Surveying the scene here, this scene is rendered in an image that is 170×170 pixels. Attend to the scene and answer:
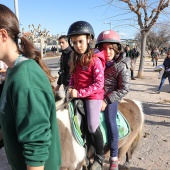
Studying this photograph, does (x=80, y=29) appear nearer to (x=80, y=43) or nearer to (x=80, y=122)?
(x=80, y=43)

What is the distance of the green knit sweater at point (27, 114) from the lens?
1087 millimetres

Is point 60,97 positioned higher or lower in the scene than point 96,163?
higher

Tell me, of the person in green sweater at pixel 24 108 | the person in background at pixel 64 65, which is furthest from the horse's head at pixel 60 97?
the person in background at pixel 64 65

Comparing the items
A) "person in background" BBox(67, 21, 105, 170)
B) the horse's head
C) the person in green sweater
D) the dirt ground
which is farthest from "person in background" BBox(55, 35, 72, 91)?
the person in green sweater


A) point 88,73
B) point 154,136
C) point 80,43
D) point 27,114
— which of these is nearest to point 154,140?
point 154,136

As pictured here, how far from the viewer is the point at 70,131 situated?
2398 millimetres

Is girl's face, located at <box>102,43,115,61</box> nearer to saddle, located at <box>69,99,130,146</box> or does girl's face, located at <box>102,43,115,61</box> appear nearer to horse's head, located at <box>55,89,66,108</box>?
saddle, located at <box>69,99,130,146</box>

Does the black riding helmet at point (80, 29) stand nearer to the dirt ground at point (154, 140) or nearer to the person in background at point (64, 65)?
the dirt ground at point (154, 140)

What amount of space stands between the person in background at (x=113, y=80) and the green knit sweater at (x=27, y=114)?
1635 millimetres

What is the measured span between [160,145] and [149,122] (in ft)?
4.58

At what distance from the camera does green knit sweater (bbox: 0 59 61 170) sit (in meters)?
1.09

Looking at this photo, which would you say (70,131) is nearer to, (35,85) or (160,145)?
(35,85)

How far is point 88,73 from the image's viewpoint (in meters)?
2.58

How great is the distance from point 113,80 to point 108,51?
410 millimetres
